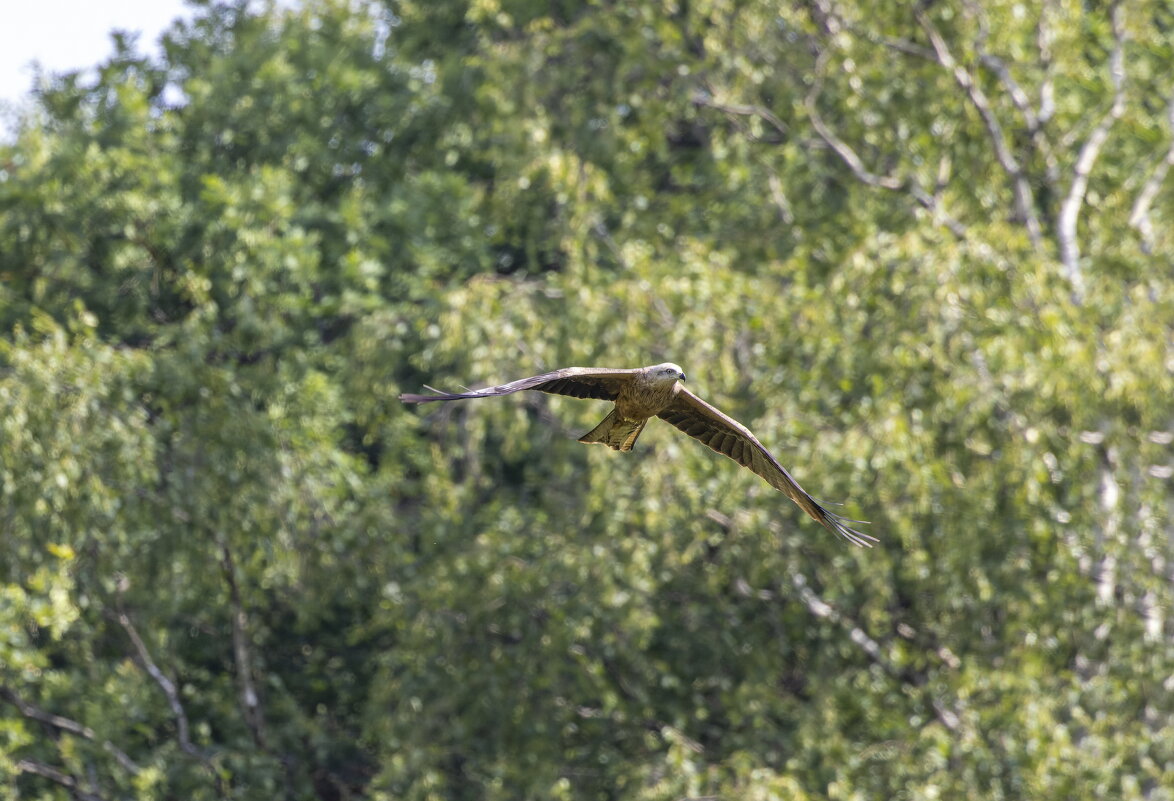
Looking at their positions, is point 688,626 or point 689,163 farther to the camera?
point 689,163

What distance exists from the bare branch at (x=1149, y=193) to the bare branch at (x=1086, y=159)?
0.39m

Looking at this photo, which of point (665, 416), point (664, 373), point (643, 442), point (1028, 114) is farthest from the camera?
point (1028, 114)

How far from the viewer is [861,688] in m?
11.2

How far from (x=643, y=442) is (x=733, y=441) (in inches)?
133

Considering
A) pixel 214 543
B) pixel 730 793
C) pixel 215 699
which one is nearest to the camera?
pixel 730 793

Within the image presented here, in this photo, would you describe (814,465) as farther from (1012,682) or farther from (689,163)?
(689,163)

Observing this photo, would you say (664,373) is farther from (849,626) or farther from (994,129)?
(994,129)

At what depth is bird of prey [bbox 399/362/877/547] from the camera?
22.4ft

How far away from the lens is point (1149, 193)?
13.0 metres

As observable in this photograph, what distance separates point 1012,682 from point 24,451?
593 cm

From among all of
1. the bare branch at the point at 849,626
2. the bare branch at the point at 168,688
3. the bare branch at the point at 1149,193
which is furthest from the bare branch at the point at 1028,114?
the bare branch at the point at 168,688

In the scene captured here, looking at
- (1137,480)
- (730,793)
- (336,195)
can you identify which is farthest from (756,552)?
(336,195)

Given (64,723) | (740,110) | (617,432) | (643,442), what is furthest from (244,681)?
(617,432)

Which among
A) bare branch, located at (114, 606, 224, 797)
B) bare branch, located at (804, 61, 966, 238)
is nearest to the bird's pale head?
bare branch, located at (804, 61, 966, 238)
